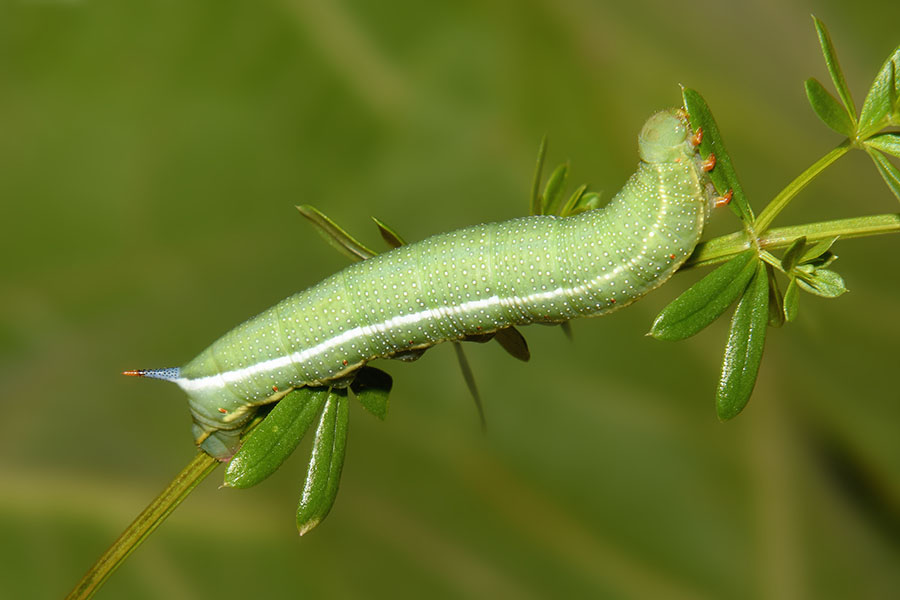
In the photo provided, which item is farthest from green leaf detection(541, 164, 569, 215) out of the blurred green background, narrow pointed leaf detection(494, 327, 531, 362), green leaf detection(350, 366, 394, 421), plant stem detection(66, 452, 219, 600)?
the blurred green background

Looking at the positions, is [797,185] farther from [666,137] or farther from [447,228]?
[447,228]

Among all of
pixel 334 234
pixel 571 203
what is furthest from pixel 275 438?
pixel 571 203

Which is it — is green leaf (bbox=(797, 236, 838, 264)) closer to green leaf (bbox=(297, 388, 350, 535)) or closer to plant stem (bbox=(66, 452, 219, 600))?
green leaf (bbox=(297, 388, 350, 535))

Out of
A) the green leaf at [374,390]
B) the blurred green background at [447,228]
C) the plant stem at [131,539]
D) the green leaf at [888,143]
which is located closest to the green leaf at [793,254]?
the green leaf at [888,143]

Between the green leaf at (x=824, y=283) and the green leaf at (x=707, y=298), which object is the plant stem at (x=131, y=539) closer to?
the green leaf at (x=707, y=298)

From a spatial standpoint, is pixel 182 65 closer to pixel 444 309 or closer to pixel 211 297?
pixel 211 297

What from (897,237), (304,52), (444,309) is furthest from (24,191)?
(897,237)
